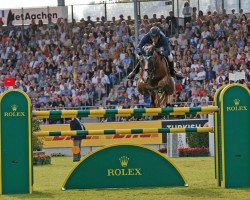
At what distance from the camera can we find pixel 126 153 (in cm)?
1348

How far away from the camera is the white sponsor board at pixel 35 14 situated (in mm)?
39156

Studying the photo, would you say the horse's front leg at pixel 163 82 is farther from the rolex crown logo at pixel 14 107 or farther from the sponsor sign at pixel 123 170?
the rolex crown logo at pixel 14 107

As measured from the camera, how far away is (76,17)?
38688 millimetres

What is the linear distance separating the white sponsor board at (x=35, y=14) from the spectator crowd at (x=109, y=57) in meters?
0.77

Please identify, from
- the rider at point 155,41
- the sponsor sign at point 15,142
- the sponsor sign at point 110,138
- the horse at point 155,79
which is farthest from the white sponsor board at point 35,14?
the sponsor sign at point 15,142

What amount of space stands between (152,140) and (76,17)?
11.4 metres

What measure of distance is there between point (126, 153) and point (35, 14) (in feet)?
87.8

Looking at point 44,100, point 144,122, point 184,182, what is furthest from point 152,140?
point 184,182

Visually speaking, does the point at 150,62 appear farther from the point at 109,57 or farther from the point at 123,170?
the point at 109,57

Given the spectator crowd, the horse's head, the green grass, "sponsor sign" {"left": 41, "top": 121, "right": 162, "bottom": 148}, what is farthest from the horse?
the spectator crowd

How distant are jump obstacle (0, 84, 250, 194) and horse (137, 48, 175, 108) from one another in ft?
11.8

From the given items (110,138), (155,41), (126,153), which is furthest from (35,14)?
(126,153)

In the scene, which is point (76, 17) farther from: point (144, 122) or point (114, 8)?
point (144, 122)

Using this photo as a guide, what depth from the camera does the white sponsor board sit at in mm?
39156
